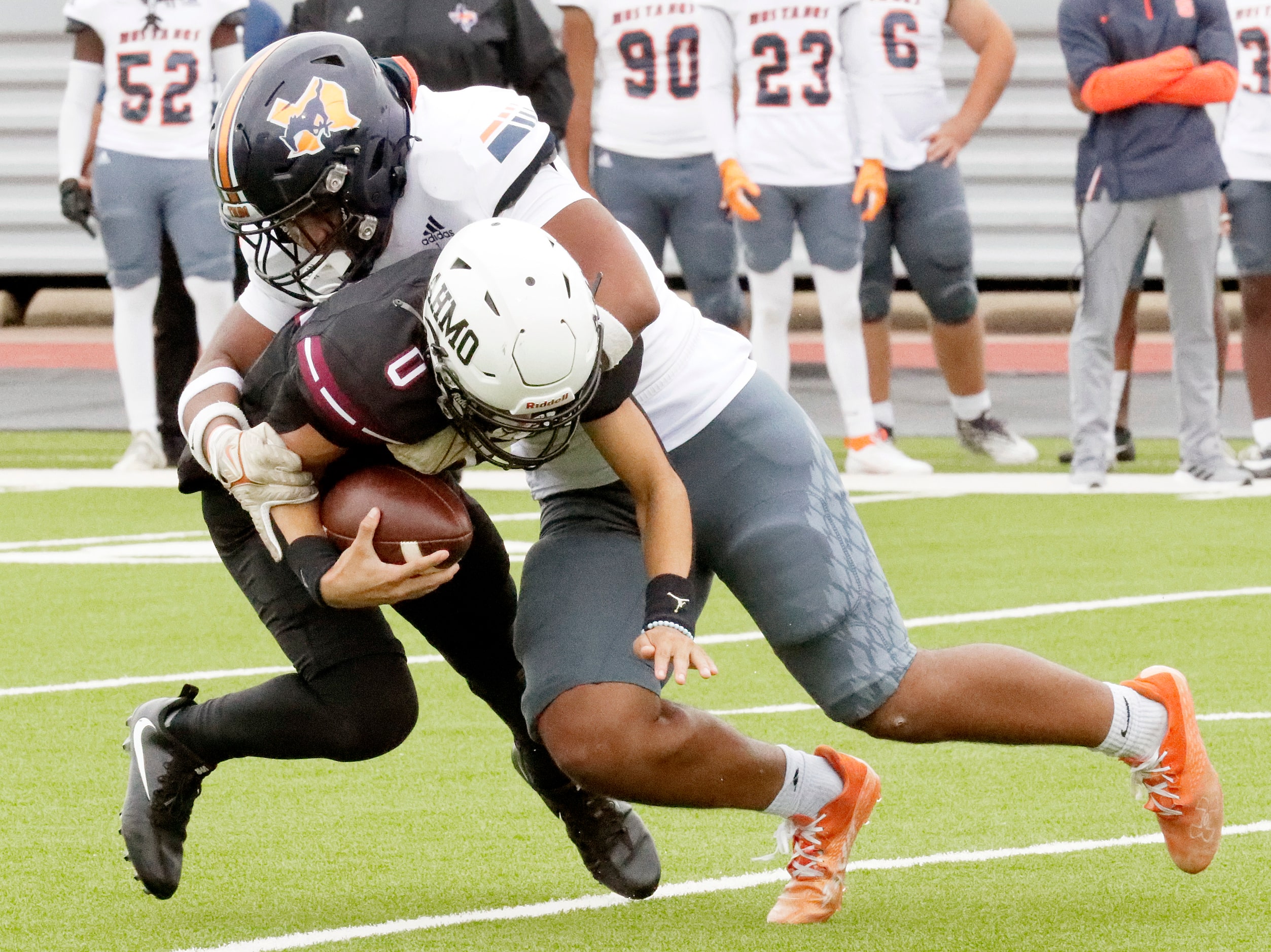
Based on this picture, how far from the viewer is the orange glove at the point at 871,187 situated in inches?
302

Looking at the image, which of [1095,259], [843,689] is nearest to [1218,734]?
[843,689]

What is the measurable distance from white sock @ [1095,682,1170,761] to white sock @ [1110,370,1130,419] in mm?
4535

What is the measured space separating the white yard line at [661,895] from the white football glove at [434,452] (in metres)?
0.69

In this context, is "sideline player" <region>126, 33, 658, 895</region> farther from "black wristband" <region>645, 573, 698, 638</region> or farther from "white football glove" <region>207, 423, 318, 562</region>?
"black wristband" <region>645, 573, 698, 638</region>

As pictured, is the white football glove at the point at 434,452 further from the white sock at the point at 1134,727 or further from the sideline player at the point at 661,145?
the sideline player at the point at 661,145

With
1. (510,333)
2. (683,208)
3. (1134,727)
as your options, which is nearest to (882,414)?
(683,208)

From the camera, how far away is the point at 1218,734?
4.11m

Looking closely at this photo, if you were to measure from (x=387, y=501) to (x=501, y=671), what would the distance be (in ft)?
1.89

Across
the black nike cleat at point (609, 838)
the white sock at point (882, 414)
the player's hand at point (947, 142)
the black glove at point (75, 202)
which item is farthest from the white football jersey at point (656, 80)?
the black nike cleat at point (609, 838)

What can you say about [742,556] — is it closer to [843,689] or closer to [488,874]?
[843,689]

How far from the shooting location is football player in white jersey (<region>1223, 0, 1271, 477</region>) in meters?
7.53

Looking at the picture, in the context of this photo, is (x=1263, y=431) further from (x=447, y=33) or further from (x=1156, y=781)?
(x=1156, y=781)

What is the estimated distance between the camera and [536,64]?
7.07m

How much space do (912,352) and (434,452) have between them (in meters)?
9.85
